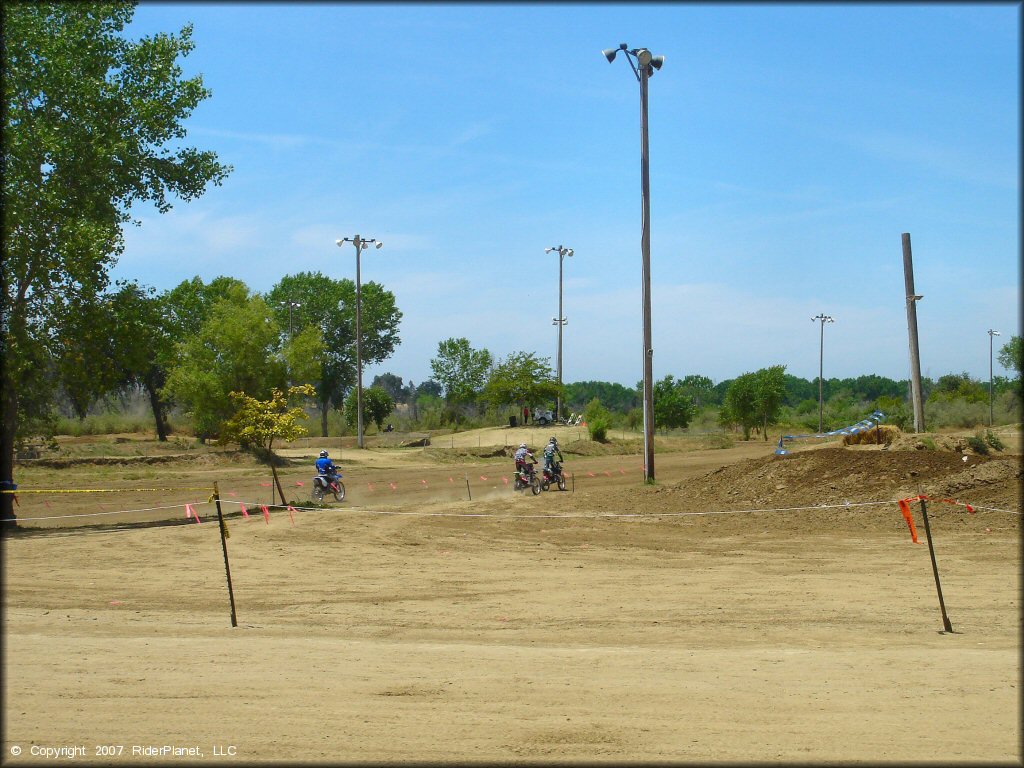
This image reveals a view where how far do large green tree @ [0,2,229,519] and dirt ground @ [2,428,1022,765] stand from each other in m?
5.14

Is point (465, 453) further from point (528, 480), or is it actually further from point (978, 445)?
point (978, 445)

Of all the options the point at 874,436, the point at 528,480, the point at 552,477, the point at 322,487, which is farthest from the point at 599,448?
the point at 322,487

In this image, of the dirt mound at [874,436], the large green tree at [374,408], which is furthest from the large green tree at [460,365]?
the dirt mound at [874,436]

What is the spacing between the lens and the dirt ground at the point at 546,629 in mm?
6926

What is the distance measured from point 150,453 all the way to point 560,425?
2887cm

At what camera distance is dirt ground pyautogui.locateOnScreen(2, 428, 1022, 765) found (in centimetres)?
693

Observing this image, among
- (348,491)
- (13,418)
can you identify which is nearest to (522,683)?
(13,418)

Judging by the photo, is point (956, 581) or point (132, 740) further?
point (956, 581)

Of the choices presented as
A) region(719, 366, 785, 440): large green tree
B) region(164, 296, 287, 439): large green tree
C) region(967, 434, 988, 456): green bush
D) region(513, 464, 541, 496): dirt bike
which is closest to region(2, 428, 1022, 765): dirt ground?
region(967, 434, 988, 456): green bush

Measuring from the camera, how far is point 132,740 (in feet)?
22.7

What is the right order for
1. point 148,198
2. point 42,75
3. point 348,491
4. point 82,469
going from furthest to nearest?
point 82,469, point 348,491, point 148,198, point 42,75

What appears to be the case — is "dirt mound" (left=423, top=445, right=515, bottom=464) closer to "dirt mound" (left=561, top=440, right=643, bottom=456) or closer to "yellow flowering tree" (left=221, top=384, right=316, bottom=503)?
"dirt mound" (left=561, top=440, right=643, bottom=456)

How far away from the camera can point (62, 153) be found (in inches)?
892

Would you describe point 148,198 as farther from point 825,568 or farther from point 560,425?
point 560,425
